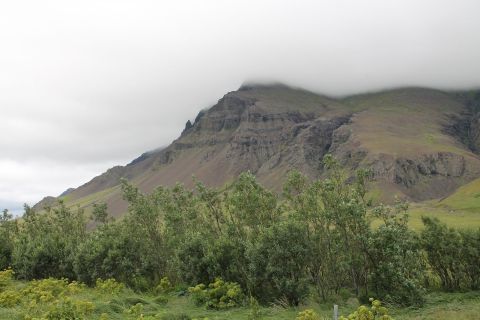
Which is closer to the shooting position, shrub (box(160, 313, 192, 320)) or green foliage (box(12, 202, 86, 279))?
shrub (box(160, 313, 192, 320))

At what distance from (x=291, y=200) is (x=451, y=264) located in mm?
13676

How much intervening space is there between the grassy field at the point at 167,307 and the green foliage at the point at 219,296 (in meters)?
0.64

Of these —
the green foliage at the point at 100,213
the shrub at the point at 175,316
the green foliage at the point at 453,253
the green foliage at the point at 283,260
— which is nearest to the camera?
the shrub at the point at 175,316

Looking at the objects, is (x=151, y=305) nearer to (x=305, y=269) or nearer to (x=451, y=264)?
(x=305, y=269)

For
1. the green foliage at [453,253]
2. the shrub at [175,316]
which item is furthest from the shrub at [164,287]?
the green foliage at [453,253]

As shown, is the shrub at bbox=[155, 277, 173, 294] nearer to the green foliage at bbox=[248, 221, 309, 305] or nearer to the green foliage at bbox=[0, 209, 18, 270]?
the green foliage at bbox=[248, 221, 309, 305]

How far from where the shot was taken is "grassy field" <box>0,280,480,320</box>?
24719 mm

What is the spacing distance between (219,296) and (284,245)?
6.23m

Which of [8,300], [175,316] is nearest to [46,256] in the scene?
[8,300]

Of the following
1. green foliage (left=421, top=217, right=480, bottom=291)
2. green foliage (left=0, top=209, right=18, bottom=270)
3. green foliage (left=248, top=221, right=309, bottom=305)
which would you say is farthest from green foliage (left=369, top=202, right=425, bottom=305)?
green foliage (left=0, top=209, right=18, bottom=270)

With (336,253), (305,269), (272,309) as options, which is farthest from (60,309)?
(336,253)

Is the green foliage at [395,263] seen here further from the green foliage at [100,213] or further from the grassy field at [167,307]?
the green foliage at [100,213]

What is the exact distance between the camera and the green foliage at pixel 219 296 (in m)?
32.0

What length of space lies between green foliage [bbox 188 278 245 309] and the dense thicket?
4.96 ft
